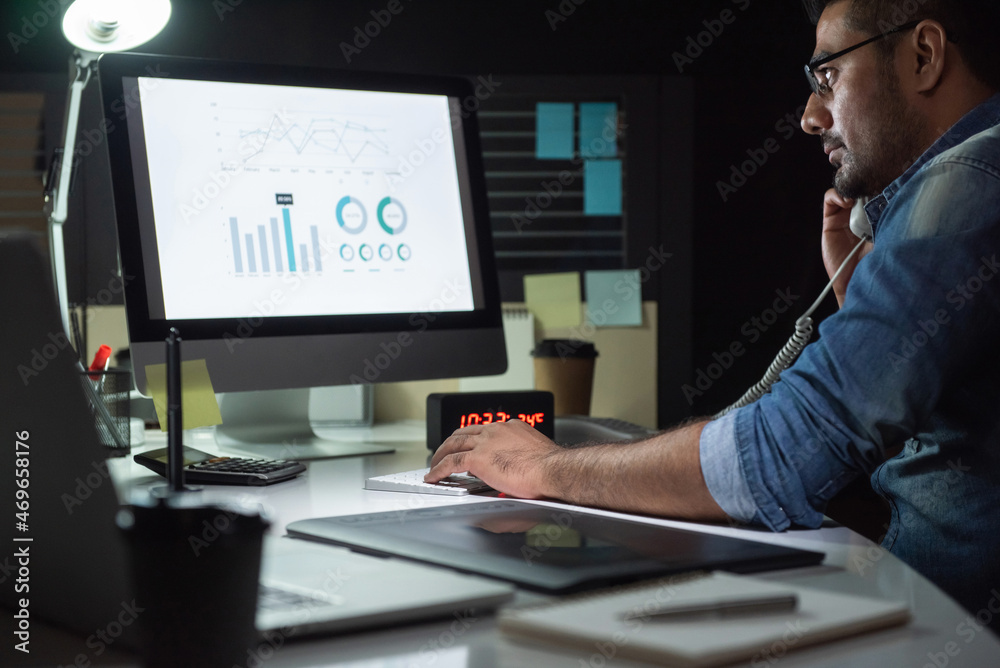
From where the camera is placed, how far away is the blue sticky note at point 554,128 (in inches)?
98.5

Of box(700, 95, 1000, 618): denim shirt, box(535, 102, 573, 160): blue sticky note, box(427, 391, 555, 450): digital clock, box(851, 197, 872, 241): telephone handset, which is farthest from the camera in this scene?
box(535, 102, 573, 160): blue sticky note

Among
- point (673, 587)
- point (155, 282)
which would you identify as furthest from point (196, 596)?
point (155, 282)

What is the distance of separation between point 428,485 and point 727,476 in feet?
1.15

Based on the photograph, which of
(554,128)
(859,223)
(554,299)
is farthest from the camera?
(554,128)

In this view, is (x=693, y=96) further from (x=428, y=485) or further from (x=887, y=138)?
(x=428, y=485)

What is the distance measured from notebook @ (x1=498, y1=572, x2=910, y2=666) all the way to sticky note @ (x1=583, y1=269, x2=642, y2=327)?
1.74 metres

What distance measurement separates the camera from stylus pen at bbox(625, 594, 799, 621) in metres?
0.51

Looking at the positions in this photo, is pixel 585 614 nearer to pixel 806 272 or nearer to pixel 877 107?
pixel 877 107

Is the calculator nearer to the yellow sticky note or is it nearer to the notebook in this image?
the yellow sticky note

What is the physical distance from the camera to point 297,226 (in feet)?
4.56

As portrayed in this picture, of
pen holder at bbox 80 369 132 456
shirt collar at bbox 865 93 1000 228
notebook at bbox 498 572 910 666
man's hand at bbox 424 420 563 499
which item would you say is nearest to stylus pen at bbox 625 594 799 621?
notebook at bbox 498 572 910 666

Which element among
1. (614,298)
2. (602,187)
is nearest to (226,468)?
(614,298)

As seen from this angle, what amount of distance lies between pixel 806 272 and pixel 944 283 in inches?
69.0

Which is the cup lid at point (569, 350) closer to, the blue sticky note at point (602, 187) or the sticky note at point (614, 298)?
the sticky note at point (614, 298)
